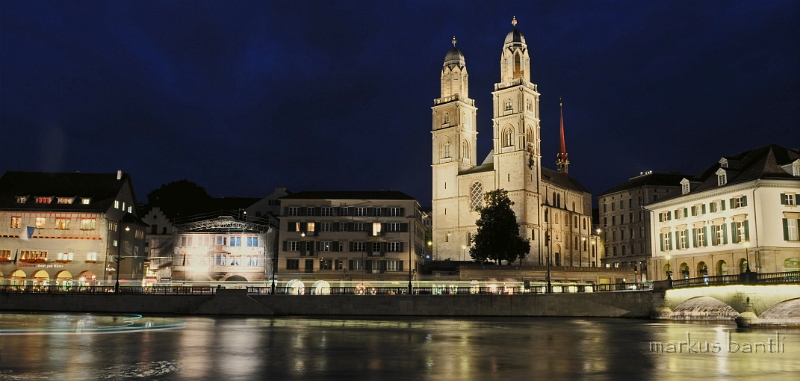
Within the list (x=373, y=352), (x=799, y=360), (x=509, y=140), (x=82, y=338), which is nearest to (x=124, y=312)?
(x=82, y=338)

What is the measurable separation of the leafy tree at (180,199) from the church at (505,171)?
39.3m

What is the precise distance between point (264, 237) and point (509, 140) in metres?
48.9

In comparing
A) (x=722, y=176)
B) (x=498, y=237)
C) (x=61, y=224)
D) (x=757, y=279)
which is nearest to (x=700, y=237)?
(x=722, y=176)

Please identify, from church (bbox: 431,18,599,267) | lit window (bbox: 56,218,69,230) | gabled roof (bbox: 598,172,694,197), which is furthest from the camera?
gabled roof (bbox: 598,172,694,197)

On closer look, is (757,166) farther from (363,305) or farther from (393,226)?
(393,226)

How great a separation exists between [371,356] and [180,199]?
93.5 meters

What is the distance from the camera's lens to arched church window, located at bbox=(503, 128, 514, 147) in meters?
123

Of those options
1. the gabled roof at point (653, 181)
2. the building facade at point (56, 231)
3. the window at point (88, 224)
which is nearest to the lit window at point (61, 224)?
the building facade at point (56, 231)

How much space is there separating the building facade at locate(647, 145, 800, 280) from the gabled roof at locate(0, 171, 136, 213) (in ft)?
213

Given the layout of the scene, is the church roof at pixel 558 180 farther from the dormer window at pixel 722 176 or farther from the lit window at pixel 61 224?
the lit window at pixel 61 224

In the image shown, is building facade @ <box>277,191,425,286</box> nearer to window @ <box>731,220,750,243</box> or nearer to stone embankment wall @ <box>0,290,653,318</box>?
stone embankment wall @ <box>0,290,653,318</box>

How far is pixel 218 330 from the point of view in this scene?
43.4 metres

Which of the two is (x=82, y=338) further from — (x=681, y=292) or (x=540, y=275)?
(x=540, y=275)

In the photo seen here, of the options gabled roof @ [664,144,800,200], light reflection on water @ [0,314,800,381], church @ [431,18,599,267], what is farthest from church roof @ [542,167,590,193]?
light reflection on water @ [0,314,800,381]
